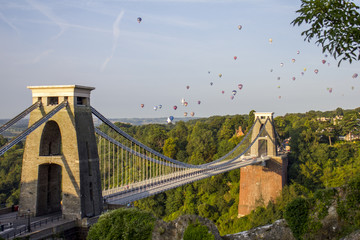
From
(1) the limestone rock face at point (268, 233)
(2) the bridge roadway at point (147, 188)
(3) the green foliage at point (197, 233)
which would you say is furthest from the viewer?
(2) the bridge roadway at point (147, 188)

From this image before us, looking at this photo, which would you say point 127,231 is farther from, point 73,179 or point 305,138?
point 305,138

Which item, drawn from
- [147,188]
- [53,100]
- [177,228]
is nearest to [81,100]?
[53,100]

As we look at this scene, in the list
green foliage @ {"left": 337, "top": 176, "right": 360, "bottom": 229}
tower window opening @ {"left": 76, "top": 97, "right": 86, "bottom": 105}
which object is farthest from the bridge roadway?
green foliage @ {"left": 337, "top": 176, "right": 360, "bottom": 229}

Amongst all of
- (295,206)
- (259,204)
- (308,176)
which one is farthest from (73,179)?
(308,176)

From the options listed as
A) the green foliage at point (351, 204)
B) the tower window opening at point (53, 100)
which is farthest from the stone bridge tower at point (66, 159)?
the green foliage at point (351, 204)

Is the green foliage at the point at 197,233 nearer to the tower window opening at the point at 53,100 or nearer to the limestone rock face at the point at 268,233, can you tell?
the limestone rock face at the point at 268,233

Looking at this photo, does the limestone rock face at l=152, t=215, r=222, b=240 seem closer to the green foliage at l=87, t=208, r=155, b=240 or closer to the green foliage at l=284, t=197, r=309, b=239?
the green foliage at l=87, t=208, r=155, b=240
